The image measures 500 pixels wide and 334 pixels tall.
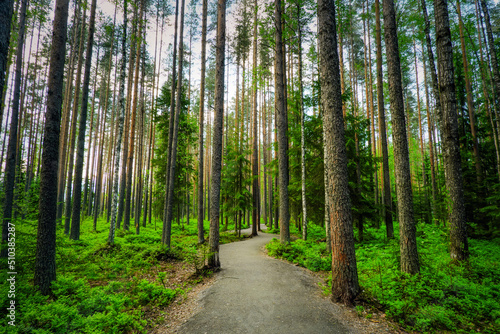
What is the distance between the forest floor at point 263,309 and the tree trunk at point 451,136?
4.81 metres

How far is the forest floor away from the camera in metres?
3.80

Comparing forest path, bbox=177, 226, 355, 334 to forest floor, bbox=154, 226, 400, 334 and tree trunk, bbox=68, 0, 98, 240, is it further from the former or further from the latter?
tree trunk, bbox=68, 0, 98, 240

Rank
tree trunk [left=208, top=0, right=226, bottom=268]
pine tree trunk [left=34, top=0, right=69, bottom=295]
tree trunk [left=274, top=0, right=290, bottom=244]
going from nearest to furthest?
pine tree trunk [left=34, top=0, right=69, bottom=295] → tree trunk [left=208, top=0, right=226, bottom=268] → tree trunk [left=274, top=0, right=290, bottom=244]

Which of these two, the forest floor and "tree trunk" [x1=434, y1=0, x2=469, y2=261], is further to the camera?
"tree trunk" [x1=434, y1=0, x2=469, y2=261]

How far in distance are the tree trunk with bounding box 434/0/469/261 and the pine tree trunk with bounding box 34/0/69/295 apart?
1138 cm

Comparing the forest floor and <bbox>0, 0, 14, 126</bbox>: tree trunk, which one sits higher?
<bbox>0, 0, 14, 126</bbox>: tree trunk

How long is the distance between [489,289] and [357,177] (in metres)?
6.15

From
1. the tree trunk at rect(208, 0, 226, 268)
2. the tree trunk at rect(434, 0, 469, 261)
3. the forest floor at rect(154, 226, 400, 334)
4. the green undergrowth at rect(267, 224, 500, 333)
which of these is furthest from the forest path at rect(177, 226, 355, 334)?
the tree trunk at rect(434, 0, 469, 261)

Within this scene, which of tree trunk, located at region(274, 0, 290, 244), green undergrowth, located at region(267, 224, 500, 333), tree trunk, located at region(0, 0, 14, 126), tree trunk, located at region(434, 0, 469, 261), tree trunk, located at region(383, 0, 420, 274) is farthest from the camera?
tree trunk, located at region(274, 0, 290, 244)

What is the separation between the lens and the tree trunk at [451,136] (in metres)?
6.59

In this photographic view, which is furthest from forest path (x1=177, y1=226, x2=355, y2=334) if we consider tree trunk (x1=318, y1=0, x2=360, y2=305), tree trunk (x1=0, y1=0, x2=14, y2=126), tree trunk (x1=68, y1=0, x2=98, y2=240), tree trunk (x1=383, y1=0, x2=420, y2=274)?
tree trunk (x1=68, y1=0, x2=98, y2=240)

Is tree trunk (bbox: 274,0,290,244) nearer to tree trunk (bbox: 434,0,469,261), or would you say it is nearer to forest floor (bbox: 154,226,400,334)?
forest floor (bbox: 154,226,400,334)

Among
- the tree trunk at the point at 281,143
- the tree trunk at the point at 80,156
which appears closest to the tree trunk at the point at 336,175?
the tree trunk at the point at 281,143

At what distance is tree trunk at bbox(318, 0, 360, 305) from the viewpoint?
477 cm
